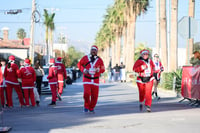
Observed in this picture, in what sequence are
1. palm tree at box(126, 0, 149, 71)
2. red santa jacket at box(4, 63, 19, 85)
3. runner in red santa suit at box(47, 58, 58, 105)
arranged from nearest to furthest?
red santa jacket at box(4, 63, 19, 85) → runner in red santa suit at box(47, 58, 58, 105) → palm tree at box(126, 0, 149, 71)

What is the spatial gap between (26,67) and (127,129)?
8467 mm

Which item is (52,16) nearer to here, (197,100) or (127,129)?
(197,100)

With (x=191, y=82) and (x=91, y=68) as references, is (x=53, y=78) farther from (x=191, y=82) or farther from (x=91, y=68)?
(x=91, y=68)

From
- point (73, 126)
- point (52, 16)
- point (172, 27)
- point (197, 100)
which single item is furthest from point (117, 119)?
point (52, 16)

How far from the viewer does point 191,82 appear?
61.1ft

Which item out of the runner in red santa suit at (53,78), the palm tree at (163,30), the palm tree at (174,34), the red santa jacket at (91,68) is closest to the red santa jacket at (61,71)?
the runner in red santa suit at (53,78)

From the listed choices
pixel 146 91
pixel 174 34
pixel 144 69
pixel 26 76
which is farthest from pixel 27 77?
pixel 174 34

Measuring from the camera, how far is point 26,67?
59.7ft

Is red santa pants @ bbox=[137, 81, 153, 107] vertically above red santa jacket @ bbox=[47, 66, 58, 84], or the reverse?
red santa jacket @ bbox=[47, 66, 58, 84]

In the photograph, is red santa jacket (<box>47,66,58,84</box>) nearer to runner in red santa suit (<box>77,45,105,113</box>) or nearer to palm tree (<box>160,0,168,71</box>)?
runner in red santa suit (<box>77,45,105,113</box>)

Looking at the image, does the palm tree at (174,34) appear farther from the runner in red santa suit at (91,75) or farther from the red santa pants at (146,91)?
the runner in red santa suit at (91,75)

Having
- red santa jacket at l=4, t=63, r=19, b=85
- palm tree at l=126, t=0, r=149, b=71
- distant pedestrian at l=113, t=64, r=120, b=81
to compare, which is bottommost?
distant pedestrian at l=113, t=64, r=120, b=81

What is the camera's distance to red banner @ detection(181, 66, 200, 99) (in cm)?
1761

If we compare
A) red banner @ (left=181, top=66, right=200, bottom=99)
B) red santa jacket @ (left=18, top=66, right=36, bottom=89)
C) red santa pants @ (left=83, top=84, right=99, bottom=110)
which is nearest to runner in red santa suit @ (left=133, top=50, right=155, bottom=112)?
red santa pants @ (left=83, top=84, right=99, bottom=110)
